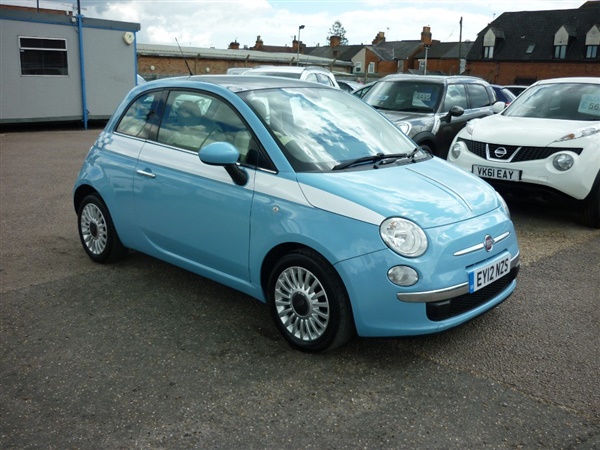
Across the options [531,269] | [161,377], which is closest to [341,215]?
[161,377]

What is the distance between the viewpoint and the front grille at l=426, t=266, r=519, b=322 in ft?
11.2

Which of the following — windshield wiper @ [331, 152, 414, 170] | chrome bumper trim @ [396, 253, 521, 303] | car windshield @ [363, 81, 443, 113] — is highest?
car windshield @ [363, 81, 443, 113]

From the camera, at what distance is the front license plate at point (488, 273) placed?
3.55 meters

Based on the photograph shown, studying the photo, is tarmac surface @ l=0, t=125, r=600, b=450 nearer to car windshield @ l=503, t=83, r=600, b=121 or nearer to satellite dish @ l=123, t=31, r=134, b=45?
car windshield @ l=503, t=83, r=600, b=121

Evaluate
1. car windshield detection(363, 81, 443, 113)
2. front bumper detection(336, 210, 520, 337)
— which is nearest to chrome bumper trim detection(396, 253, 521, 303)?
front bumper detection(336, 210, 520, 337)

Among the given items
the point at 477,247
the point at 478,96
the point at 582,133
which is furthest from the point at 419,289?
the point at 478,96

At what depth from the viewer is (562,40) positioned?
5553 centimetres

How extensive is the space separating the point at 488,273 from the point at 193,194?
2047 mm

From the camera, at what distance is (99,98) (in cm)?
1802

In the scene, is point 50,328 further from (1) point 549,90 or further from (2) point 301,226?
(1) point 549,90

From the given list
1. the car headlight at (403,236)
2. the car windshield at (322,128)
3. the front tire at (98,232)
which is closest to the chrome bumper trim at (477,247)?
the car headlight at (403,236)

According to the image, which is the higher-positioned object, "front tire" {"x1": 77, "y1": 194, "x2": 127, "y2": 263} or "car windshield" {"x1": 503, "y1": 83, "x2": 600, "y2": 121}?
"car windshield" {"x1": 503, "y1": 83, "x2": 600, "y2": 121}

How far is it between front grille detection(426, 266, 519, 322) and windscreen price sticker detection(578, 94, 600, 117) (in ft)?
14.5

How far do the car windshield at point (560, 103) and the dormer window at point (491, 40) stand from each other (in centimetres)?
5672
